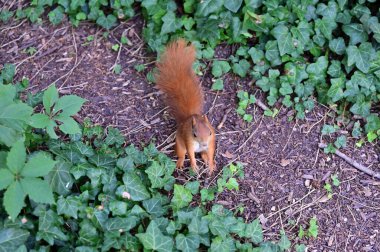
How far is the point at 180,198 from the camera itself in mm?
2723

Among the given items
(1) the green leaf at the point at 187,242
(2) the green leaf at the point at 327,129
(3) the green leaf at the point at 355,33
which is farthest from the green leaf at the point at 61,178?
(3) the green leaf at the point at 355,33

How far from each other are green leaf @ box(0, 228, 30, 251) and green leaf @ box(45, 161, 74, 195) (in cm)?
30

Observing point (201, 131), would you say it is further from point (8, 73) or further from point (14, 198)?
point (8, 73)

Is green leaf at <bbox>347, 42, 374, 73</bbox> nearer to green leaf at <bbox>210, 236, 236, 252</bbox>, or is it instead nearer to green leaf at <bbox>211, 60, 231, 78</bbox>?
green leaf at <bbox>211, 60, 231, 78</bbox>

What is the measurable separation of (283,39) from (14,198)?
6.75 ft

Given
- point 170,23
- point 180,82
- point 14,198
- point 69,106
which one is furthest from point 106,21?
point 14,198

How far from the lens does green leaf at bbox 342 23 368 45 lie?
3359mm

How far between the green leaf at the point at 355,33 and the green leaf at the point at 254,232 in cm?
146

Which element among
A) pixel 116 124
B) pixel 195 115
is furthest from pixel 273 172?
pixel 116 124

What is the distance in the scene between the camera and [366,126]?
3326 millimetres

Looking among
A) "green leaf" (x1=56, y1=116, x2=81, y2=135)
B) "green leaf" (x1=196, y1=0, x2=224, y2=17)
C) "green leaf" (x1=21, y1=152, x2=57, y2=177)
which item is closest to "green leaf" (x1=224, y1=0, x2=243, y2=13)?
"green leaf" (x1=196, y1=0, x2=224, y2=17)

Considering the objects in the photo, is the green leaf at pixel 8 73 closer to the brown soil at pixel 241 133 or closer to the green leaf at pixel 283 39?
the brown soil at pixel 241 133

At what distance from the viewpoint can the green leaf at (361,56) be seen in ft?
10.8

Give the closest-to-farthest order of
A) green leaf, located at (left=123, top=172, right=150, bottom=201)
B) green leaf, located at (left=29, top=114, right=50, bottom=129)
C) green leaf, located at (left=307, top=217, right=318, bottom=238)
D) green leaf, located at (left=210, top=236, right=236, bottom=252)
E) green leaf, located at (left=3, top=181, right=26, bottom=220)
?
1. green leaf, located at (left=3, top=181, right=26, bottom=220)
2. green leaf, located at (left=29, top=114, right=50, bottom=129)
3. green leaf, located at (left=210, top=236, right=236, bottom=252)
4. green leaf, located at (left=123, top=172, right=150, bottom=201)
5. green leaf, located at (left=307, top=217, right=318, bottom=238)
